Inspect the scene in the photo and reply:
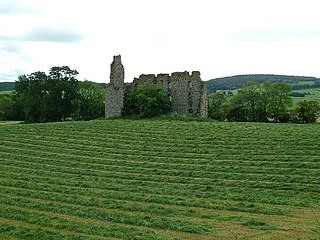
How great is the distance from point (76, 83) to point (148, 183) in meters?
47.0

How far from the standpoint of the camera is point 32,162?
2562cm

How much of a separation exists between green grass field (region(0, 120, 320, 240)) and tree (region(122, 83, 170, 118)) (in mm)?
18067

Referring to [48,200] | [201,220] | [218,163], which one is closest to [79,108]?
[218,163]

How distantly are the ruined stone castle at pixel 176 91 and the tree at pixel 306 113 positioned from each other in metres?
12.7

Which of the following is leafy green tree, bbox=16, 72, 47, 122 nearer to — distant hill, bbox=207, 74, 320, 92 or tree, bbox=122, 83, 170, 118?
tree, bbox=122, 83, 170, 118

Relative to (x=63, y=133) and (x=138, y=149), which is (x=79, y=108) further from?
(x=138, y=149)

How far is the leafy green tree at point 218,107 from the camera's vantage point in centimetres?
6250

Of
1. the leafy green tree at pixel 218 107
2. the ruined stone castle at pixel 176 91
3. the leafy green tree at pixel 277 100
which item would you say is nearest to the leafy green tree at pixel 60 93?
the ruined stone castle at pixel 176 91

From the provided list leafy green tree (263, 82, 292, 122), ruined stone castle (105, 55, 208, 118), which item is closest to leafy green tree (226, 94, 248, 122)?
leafy green tree (263, 82, 292, 122)

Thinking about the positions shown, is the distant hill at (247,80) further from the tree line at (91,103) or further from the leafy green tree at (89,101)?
the tree line at (91,103)

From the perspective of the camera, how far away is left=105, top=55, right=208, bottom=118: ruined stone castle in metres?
53.8

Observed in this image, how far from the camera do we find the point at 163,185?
767 inches

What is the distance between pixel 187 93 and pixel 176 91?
151 cm

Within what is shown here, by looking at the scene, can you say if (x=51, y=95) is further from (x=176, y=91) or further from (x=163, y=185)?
(x=163, y=185)
